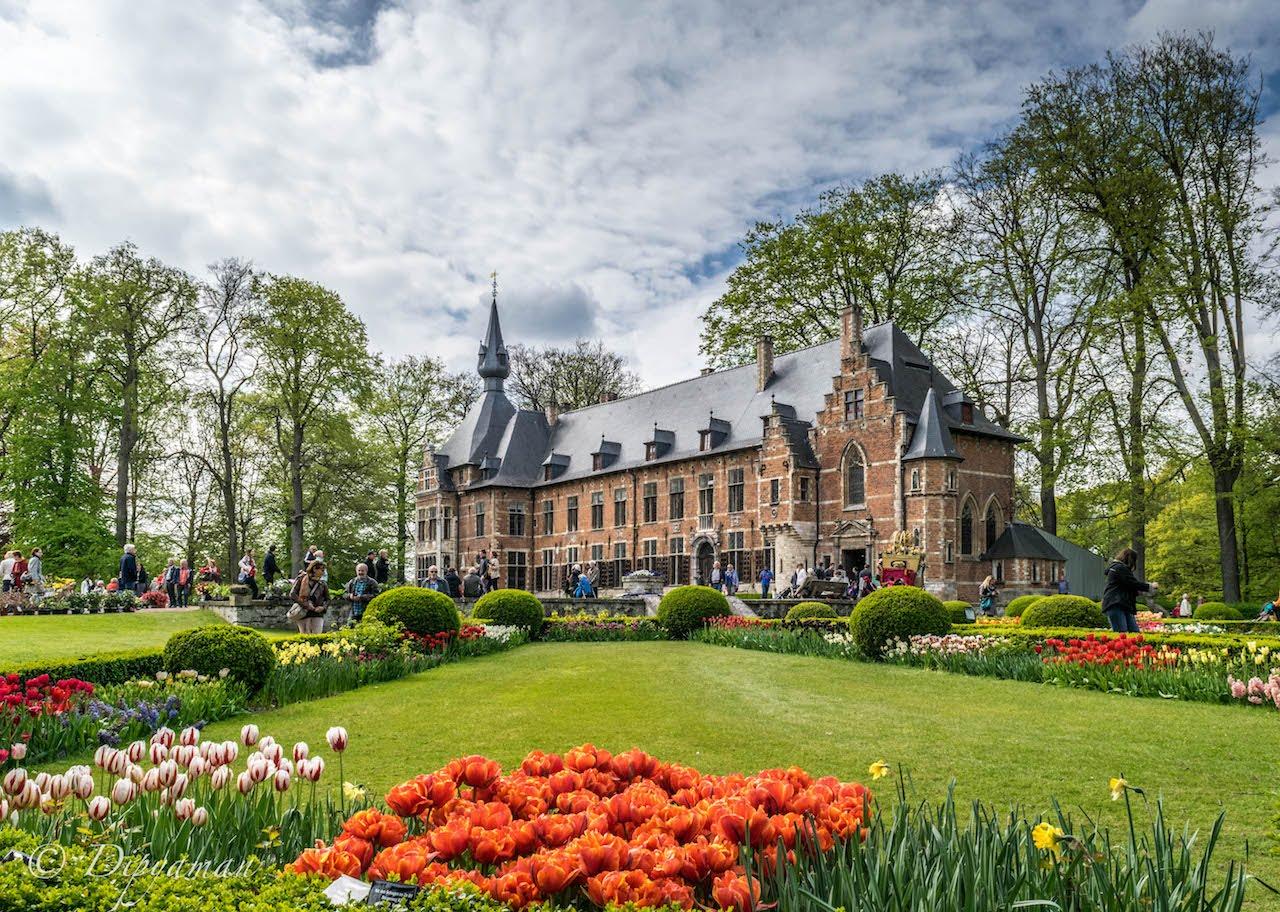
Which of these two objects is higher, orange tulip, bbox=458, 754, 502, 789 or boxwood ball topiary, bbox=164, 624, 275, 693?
orange tulip, bbox=458, 754, 502, 789

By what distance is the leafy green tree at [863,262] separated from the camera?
38.8 metres

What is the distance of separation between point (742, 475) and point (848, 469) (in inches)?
181

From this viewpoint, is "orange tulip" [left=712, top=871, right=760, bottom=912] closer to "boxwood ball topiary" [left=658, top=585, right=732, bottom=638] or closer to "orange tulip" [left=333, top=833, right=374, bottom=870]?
"orange tulip" [left=333, top=833, right=374, bottom=870]

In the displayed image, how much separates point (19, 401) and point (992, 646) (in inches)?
1236

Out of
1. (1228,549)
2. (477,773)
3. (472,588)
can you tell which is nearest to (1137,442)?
(1228,549)

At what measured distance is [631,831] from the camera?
3.49 metres

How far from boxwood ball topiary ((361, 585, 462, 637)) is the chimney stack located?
23470 mm

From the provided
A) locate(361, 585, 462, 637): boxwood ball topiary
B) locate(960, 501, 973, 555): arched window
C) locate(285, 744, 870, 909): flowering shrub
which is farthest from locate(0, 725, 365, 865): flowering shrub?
locate(960, 501, 973, 555): arched window

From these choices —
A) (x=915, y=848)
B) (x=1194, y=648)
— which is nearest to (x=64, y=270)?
(x=1194, y=648)

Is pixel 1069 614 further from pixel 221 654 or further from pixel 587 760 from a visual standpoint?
pixel 587 760

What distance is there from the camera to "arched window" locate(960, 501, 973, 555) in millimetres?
32188

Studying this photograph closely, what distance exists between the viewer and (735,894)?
9.72 ft

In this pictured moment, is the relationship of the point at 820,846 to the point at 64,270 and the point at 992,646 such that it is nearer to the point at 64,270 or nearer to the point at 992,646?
the point at 992,646

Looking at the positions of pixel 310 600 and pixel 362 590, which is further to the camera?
pixel 362 590
